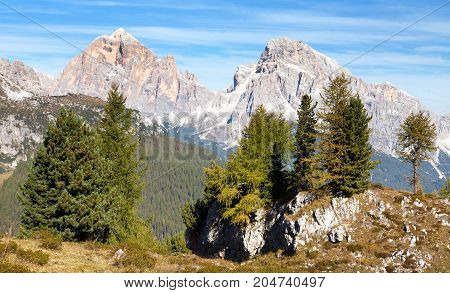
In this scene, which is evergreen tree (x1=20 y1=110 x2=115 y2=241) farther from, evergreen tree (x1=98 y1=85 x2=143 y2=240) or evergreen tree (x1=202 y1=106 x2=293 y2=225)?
evergreen tree (x1=202 y1=106 x2=293 y2=225)

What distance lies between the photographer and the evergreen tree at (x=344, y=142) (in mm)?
48500

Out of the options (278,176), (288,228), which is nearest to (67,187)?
(288,228)

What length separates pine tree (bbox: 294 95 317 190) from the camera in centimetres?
5212

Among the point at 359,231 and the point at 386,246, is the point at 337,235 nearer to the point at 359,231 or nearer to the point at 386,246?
the point at 359,231

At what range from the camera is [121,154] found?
46000 mm

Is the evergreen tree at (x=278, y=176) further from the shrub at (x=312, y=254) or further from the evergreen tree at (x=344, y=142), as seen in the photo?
the shrub at (x=312, y=254)

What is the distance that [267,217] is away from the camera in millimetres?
54469

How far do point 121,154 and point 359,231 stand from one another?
2615 cm

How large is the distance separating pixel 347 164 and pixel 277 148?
10.8 meters

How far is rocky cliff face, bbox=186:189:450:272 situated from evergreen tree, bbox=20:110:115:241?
67.0ft

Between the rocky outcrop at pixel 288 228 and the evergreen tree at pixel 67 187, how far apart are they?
20.2m

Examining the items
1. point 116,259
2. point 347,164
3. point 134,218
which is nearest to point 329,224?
point 347,164

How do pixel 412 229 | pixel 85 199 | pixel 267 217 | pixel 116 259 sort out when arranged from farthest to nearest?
pixel 267 217 < pixel 412 229 < pixel 85 199 < pixel 116 259

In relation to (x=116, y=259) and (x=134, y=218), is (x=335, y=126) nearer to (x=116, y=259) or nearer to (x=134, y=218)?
(x=134, y=218)
